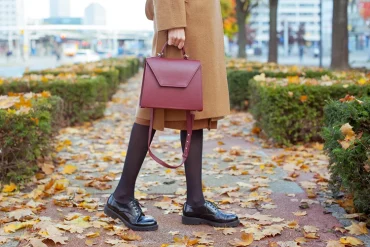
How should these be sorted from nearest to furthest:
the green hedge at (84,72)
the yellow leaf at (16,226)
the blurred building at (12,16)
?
1. the yellow leaf at (16,226)
2. the green hedge at (84,72)
3. the blurred building at (12,16)

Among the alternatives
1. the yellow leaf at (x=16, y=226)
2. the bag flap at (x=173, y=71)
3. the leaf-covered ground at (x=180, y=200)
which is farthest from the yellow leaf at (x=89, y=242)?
the bag flap at (x=173, y=71)

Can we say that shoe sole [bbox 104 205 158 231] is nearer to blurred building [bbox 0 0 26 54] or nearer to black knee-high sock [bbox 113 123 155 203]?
black knee-high sock [bbox 113 123 155 203]

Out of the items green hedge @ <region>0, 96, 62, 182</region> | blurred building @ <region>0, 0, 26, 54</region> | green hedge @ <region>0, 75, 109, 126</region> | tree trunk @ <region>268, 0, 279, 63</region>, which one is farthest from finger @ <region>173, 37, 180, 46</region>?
blurred building @ <region>0, 0, 26, 54</region>

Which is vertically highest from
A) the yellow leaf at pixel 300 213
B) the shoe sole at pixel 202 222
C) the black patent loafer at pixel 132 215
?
the black patent loafer at pixel 132 215

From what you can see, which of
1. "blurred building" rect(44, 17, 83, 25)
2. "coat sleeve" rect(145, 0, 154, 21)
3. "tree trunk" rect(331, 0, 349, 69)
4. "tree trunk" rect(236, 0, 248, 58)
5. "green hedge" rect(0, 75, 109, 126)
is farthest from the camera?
"blurred building" rect(44, 17, 83, 25)

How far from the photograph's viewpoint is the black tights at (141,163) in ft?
11.9

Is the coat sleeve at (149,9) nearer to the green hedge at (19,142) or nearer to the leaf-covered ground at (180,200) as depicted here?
the leaf-covered ground at (180,200)

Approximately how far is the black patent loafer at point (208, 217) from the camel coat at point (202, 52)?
20.8 inches

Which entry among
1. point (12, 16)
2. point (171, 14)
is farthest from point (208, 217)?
point (12, 16)

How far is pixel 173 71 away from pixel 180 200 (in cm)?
140

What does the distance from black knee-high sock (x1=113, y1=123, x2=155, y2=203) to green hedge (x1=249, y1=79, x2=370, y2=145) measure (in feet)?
12.1

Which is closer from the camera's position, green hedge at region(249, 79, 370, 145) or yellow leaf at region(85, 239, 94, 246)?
yellow leaf at region(85, 239, 94, 246)

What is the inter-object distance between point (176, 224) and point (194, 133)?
2.01 feet

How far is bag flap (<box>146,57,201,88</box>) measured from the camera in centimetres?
332
